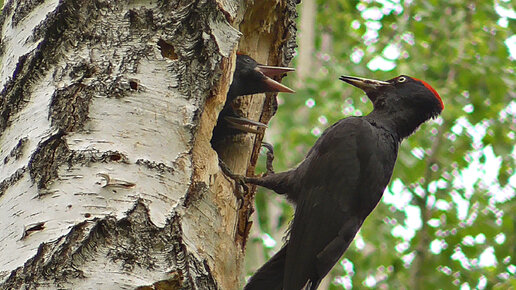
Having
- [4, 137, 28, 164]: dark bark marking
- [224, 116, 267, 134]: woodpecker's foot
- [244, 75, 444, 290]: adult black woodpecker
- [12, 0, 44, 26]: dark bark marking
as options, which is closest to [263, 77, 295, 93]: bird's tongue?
[224, 116, 267, 134]: woodpecker's foot

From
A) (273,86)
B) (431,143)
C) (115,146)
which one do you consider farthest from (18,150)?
(431,143)

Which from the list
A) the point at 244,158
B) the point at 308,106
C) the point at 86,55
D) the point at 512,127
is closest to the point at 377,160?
the point at 244,158

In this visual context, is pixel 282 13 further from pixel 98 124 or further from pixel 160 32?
pixel 98 124

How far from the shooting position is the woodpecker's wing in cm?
323

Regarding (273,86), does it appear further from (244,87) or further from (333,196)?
(333,196)

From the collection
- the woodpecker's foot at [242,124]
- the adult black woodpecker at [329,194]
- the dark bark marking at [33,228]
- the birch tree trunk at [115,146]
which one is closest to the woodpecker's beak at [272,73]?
the woodpecker's foot at [242,124]

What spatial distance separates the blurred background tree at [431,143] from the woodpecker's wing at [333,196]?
7.31 feet

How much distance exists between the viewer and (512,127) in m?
6.43

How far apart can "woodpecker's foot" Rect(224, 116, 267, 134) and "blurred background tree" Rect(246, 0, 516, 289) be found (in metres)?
2.35

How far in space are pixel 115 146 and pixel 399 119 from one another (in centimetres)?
210

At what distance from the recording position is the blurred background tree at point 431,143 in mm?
5926

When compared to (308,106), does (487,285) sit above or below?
below

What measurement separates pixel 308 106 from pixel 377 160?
307 centimetres

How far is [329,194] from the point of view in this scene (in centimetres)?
335
